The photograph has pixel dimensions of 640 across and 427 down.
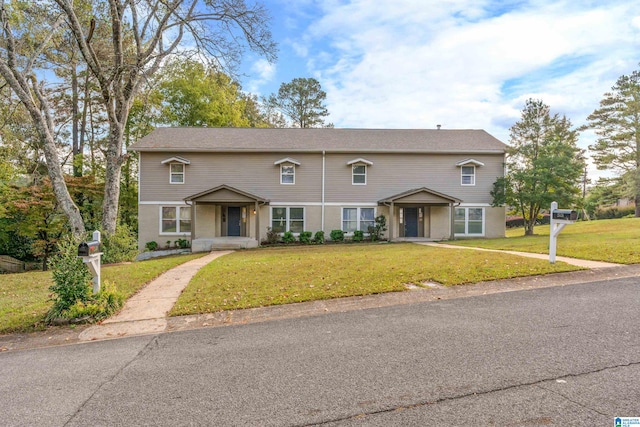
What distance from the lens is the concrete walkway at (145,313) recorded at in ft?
16.4

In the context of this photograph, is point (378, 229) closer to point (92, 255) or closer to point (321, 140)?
point (321, 140)

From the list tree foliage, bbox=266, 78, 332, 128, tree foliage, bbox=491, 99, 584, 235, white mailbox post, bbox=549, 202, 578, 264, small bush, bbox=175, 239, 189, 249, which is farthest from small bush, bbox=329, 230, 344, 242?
tree foliage, bbox=266, 78, 332, 128

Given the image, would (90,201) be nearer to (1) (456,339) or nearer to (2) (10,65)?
(2) (10,65)

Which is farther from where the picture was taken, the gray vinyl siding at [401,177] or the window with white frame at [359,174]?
Answer: the window with white frame at [359,174]

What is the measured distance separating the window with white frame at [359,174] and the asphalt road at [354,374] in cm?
1532

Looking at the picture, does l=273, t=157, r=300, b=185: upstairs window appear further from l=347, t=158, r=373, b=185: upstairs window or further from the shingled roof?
l=347, t=158, r=373, b=185: upstairs window

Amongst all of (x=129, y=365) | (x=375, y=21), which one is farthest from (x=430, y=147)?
(x=129, y=365)

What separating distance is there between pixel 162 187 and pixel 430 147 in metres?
16.0

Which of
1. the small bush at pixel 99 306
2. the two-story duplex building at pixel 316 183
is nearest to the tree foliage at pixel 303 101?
the two-story duplex building at pixel 316 183

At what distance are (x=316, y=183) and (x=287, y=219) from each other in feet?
9.04

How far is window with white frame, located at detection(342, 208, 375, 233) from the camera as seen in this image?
1994 centimetres

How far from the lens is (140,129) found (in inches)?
1079

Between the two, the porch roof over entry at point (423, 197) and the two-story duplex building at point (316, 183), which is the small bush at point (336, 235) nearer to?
the two-story duplex building at point (316, 183)

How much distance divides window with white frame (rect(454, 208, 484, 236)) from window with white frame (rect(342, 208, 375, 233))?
16.7ft
